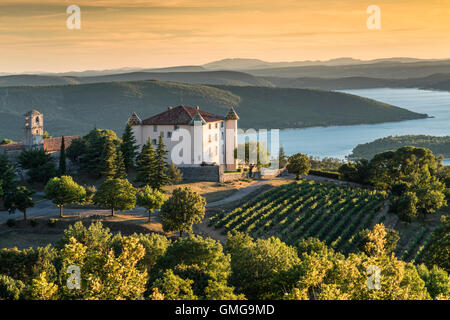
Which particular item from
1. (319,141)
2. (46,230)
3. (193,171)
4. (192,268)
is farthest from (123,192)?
(319,141)

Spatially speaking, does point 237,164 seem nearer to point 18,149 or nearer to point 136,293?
point 18,149

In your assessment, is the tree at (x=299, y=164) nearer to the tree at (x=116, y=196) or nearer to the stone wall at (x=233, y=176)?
the stone wall at (x=233, y=176)

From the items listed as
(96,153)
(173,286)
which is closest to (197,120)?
(96,153)

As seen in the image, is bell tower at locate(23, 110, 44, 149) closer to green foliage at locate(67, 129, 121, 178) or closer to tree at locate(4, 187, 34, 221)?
green foliage at locate(67, 129, 121, 178)

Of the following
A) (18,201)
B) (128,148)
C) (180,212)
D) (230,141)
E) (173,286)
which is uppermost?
(230,141)

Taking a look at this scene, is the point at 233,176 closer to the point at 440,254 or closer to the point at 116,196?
the point at 116,196

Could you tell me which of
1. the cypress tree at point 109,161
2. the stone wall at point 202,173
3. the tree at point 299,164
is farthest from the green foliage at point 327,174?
the cypress tree at point 109,161

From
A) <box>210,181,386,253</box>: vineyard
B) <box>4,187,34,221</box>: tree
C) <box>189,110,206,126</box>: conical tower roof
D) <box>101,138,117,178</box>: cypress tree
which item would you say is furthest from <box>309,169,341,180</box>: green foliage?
<box>4,187,34,221</box>: tree

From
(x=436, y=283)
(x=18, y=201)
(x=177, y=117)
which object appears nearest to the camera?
(x=436, y=283)
